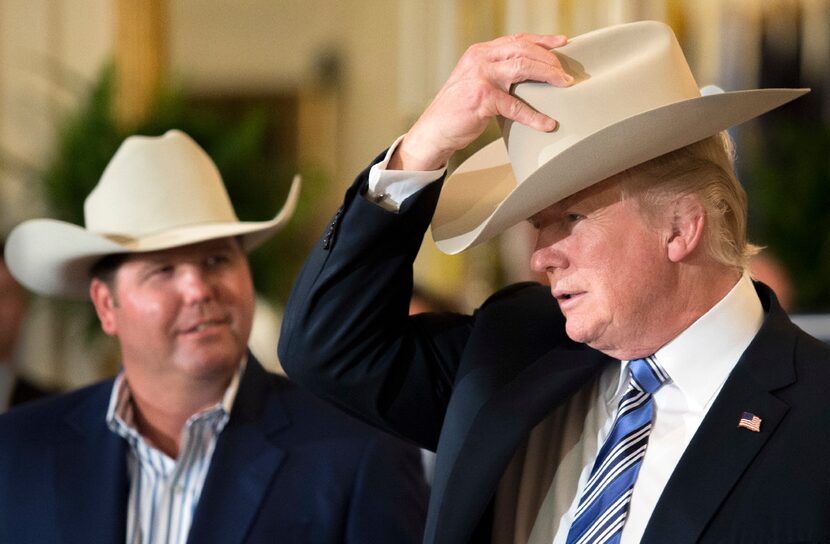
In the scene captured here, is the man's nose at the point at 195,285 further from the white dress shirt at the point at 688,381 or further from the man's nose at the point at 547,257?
the white dress shirt at the point at 688,381

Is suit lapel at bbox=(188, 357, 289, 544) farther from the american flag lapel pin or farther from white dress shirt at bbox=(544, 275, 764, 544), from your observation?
the american flag lapel pin

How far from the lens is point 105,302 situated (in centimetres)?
296

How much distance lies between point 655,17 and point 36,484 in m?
3.63

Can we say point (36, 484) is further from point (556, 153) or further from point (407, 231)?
point (556, 153)

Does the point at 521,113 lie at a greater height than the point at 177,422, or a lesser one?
greater

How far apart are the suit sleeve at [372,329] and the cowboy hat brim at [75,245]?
3.13 ft

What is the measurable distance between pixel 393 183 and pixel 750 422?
616 mm

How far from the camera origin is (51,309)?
4805 mm

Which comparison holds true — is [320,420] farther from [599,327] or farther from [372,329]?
[599,327]

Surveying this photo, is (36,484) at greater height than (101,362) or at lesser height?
greater

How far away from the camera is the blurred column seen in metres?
5.17

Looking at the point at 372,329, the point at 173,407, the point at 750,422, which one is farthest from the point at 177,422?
the point at 750,422

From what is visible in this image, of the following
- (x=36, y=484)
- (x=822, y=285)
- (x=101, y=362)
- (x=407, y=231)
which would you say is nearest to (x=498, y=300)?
(x=407, y=231)

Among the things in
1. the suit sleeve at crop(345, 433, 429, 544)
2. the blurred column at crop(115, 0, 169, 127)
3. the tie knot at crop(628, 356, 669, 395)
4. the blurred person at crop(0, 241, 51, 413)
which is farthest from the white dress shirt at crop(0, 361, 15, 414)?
the tie knot at crop(628, 356, 669, 395)
